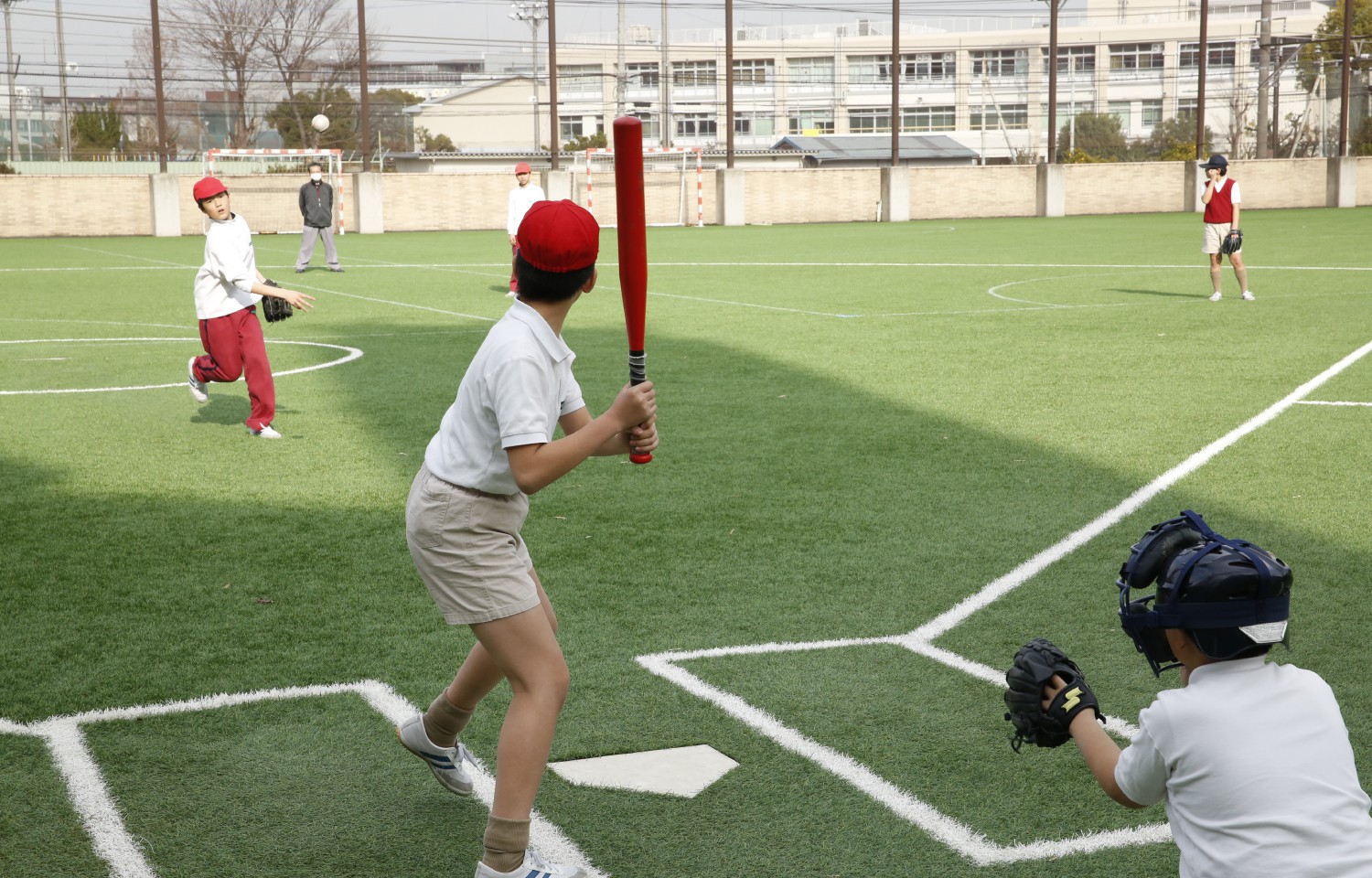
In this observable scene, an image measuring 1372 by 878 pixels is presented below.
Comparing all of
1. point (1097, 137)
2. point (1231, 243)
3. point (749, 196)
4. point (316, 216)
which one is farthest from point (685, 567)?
point (1097, 137)

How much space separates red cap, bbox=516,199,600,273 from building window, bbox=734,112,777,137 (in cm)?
11031

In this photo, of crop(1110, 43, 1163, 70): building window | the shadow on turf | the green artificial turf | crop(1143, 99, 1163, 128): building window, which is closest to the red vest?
the shadow on turf

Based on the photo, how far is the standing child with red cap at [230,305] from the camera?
9805mm

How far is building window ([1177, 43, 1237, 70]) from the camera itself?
10756 centimetres

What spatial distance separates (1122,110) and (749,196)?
7133 centimetres

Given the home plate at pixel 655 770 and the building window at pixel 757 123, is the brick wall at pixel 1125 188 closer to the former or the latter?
the home plate at pixel 655 770

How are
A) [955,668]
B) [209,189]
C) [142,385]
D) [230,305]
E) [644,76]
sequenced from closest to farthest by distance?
1. [955,668]
2. [209,189]
3. [230,305]
4. [142,385]
5. [644,76]

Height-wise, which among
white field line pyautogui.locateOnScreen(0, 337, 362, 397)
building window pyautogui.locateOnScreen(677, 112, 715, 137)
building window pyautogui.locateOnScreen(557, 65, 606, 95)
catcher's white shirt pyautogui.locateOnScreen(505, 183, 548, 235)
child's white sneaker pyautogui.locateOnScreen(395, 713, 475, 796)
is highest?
building window pyautogui.locateOnScreen(557, 65, 606, 95)

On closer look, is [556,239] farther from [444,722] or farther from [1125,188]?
[1125,188]

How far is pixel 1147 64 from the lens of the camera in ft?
360

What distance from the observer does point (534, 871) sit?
369 cm

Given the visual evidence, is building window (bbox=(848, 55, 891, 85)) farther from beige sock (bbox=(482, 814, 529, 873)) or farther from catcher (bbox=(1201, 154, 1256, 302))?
beige sock (bbox=(482, 814, 529, 873))

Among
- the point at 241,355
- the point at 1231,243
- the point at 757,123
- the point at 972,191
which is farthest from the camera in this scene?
the point at 757,123

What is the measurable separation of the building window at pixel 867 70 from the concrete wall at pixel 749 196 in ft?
198
